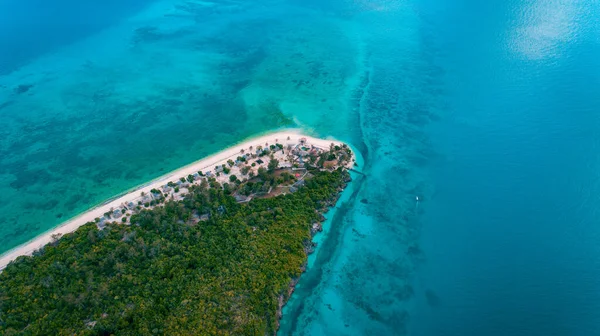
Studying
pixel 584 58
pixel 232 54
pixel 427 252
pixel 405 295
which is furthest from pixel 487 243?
pixel 232 54

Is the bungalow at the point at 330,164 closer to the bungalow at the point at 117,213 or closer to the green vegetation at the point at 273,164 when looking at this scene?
the green vegetation at the point at 273,164

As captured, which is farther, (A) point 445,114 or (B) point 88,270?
(A) point 445,114

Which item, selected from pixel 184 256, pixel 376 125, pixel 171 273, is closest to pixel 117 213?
pixel 184 256

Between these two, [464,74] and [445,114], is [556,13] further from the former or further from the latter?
[445,114]

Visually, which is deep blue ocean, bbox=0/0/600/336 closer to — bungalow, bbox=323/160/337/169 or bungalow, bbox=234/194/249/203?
bungalow, bbox=323/160/337/169

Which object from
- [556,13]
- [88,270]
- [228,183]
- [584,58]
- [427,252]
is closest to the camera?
[88,270]

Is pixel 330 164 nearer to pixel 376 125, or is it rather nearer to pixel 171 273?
pixel 376 125

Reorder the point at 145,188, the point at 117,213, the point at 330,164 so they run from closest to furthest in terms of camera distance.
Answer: the point at 117,213 → the point at 145,188 → the point at 330,164

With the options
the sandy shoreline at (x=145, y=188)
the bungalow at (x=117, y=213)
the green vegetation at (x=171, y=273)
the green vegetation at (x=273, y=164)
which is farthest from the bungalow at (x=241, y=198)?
the bungalow at (x=117, y=213)
